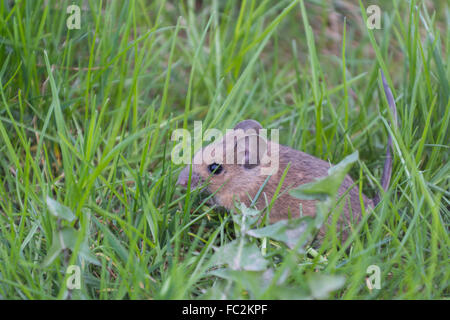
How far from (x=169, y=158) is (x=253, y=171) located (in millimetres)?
712

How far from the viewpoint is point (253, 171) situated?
4281 mm

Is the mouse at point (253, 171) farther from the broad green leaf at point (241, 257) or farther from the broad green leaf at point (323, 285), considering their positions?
the broad green leaf at point (323, 285)

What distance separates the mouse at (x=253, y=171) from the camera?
4055 mm

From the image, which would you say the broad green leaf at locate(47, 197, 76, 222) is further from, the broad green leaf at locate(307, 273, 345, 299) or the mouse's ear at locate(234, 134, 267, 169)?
the mouse's ear at locate(234, 134, 267, 169)

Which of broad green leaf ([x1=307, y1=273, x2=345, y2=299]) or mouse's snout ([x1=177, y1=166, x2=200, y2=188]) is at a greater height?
mouse's snout ([x1=177, y1=166, x2=200, y2=188])

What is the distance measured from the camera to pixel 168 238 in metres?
3.22

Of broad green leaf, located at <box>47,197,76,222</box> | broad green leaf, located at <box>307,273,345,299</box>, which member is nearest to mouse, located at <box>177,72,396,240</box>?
broad green leaf, located at <box>47,197,76,222</box>

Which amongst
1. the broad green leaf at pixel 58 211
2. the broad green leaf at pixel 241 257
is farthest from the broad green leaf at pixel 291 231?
the broad green leaf at pixel 58 211

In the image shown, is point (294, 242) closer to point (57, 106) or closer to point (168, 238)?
point (168, 238)

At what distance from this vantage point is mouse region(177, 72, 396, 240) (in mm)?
4055

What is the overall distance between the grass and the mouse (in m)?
0.20

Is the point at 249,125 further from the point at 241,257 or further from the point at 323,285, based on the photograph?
the point at 323,285

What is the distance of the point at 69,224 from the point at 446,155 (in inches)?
110
